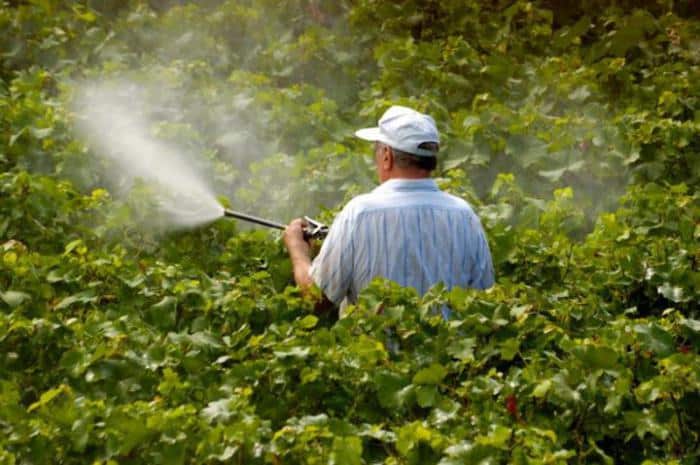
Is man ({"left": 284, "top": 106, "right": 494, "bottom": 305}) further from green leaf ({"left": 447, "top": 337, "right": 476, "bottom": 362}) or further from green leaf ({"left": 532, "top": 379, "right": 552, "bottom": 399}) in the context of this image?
green leaf ({"left": 532, "top": 379, "right": 552, "bottom": 399})

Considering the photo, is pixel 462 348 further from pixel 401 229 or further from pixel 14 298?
pixel 14 298

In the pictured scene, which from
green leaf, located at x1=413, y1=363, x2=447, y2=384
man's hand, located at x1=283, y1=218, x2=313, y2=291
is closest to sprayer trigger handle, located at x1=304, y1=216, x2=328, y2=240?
man's hand, located at x1=283, y1=218, x2=313, y2=291

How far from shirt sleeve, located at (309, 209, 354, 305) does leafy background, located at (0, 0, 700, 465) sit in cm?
15

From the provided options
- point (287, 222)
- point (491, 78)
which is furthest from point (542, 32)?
point (287, 222)

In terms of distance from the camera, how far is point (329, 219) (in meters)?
5.66

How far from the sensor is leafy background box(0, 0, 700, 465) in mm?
3811

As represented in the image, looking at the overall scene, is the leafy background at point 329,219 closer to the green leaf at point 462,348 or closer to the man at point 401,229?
the green leaf at point 462,348

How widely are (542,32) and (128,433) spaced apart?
18.8 feet

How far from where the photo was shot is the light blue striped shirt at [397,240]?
4609 mm

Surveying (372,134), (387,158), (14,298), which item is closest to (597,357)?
(387,158)

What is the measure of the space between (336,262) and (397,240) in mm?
233

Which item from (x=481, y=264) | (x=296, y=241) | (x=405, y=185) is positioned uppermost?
(x=405, y=185)

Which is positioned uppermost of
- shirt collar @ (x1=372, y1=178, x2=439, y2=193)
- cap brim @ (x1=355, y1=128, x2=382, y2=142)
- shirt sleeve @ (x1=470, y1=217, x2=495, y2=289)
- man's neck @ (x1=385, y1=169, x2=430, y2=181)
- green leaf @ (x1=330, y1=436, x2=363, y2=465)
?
cap brim @ (x1=355, y1=128, x2=382, y2=142)

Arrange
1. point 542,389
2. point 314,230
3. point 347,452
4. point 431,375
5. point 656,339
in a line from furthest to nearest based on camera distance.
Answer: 1. point 314,230
2. point 656,339
3. point 431,375
4. point 542,389
5. point 347,452
